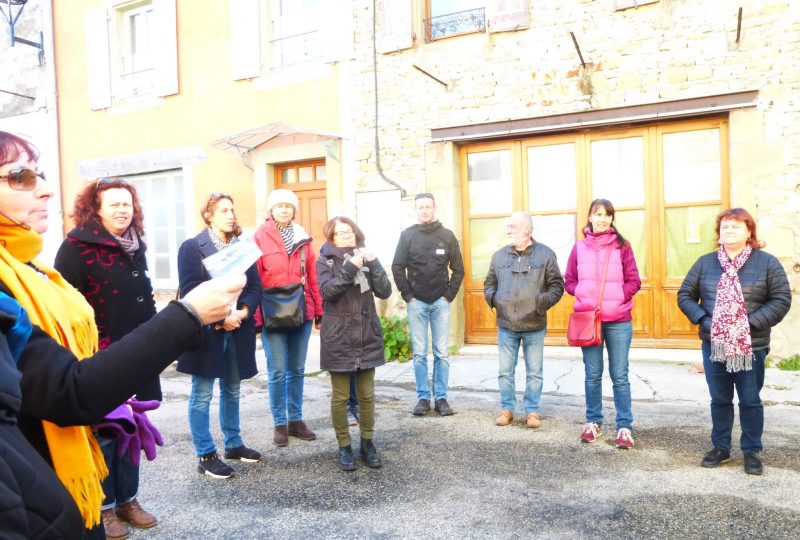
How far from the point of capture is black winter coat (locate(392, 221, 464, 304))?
5633mm

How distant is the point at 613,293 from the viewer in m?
4.51

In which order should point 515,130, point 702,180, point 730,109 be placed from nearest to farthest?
1. point 730,109
2. point 702,180
3. point 515,130

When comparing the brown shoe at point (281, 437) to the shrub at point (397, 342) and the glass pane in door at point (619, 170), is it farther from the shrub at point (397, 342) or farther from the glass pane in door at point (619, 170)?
the glass pane in door at point (619, 170)

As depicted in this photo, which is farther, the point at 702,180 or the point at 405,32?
the point at 405,32

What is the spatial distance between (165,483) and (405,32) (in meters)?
6.29

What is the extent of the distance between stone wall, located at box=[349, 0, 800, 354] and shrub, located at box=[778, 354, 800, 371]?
0.30 feet

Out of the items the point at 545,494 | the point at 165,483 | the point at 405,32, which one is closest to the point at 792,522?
the point at 545,494

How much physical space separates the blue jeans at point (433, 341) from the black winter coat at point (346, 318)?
1.30 metres

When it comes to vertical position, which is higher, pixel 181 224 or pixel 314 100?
pixel 314 100

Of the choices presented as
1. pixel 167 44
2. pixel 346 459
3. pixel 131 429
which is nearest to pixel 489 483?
pixel 346 459

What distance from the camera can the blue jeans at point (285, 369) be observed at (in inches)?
181

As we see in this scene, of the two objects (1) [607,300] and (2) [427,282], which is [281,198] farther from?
(1) [607,300]

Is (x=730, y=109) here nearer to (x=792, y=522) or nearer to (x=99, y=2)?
(x=792, y=522)

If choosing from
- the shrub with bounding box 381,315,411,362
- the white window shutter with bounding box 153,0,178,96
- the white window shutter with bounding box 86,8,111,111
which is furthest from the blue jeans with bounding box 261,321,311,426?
the white window shutter with bounding box 86,8,111,111
